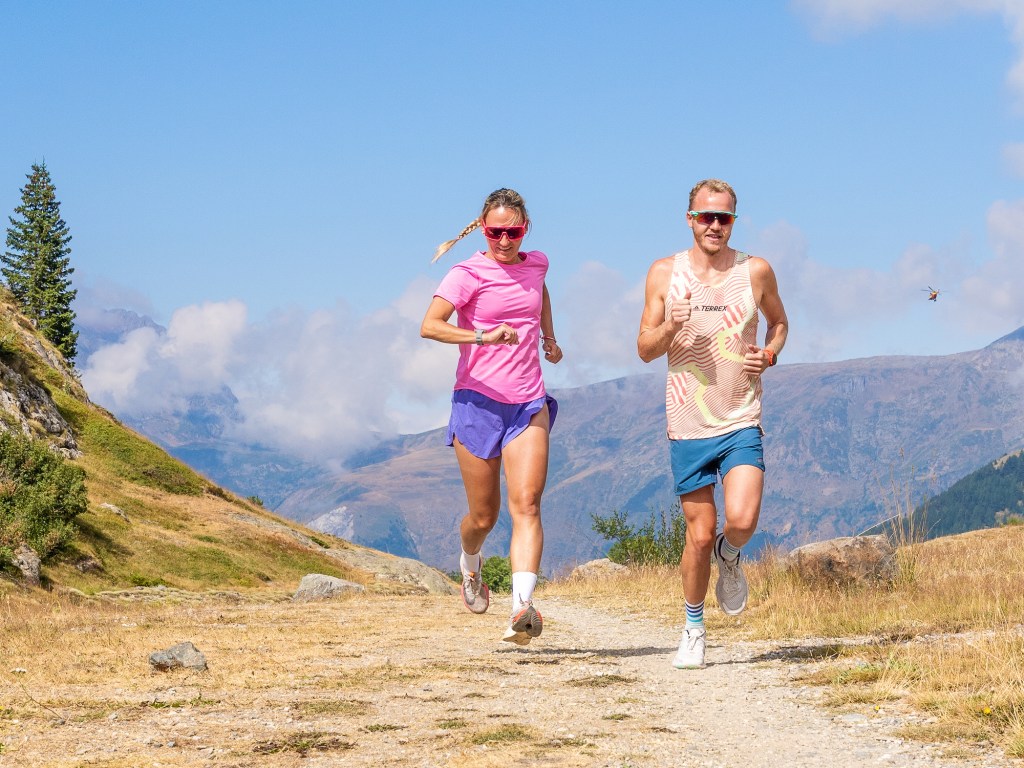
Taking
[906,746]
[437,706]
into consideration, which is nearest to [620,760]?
[906,746]

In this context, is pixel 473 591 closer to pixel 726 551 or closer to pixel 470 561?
pixel 470 561

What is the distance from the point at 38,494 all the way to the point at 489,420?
17.8 meters

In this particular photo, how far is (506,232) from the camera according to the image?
8102 millimetres

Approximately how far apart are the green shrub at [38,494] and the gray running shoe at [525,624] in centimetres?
1525

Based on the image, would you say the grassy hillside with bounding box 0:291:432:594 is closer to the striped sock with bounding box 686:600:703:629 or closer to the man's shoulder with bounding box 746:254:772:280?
the striped sock with bounding box 686:600:703:629

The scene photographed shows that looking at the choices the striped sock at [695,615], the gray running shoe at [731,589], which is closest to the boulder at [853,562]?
the gray running shoe at [731,589]

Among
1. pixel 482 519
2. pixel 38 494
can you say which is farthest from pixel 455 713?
pixel 38 494

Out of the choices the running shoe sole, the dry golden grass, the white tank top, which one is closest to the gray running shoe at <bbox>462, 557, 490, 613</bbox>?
the running shoe sole

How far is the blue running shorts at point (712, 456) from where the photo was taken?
709cm

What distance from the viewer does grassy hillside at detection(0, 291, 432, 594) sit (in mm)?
28016

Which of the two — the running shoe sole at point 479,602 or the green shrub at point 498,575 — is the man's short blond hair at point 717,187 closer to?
the running shoe sole at point 479,602

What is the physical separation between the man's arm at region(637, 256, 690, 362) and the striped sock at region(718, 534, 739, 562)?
1.36 meters

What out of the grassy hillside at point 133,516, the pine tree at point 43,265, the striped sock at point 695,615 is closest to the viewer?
the striped sock at point 695,615

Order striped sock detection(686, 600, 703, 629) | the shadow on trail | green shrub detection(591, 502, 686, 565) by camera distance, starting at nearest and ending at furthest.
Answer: striped sock detection(686, 600, 703, 629)
the shadow on trail
green shrub detection(591, 502, 686, 565)
